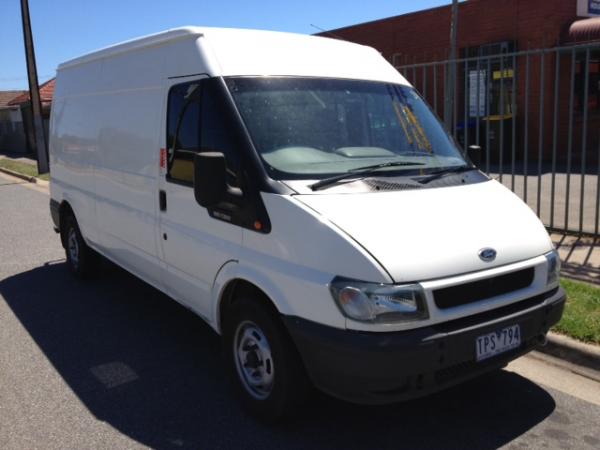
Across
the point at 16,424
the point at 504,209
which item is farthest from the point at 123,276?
the point at 504,209

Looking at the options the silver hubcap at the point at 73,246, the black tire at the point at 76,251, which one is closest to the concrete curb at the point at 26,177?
the black tire at the point at 76,251

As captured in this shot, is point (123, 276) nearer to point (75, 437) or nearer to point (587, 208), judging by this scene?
point (75, 437)

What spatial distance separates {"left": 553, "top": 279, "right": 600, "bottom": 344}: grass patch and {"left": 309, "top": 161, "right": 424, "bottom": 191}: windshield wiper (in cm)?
178

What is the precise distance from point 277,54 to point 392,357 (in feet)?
7.37

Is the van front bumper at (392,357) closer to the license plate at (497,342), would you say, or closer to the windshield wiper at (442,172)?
the license plate at (497,342)

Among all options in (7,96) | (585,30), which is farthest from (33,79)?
(7,96)

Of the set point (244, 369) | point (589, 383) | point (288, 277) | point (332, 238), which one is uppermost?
point (332, 238)

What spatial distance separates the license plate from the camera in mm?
3234

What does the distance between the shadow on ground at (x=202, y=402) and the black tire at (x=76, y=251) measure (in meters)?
1.20

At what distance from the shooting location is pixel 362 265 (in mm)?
3020

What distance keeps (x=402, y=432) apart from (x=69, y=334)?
3.11 metres

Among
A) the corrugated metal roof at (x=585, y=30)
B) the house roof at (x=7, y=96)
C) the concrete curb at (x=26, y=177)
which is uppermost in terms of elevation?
the house roof at (x=7, y=96)

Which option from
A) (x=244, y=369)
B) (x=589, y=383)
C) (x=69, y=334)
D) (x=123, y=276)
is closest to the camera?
(x=244, y=369)

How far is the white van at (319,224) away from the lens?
306 cm
